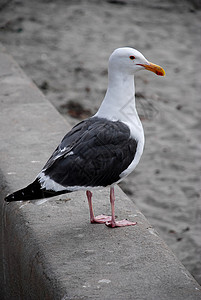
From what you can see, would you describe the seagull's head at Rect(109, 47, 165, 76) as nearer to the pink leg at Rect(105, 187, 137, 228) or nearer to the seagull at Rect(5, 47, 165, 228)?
the seagull at Rect(5, 47, 165, 228)

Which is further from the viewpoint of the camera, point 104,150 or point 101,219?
point 101,219

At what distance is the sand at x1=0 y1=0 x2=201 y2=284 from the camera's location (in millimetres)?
4918

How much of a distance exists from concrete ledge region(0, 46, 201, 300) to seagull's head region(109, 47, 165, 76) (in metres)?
0.82

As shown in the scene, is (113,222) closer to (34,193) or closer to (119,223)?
(119,223)

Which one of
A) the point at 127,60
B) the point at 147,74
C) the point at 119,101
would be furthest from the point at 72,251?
the point at 147,74

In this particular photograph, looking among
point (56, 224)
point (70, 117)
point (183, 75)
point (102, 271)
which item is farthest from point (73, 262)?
point (183, 75)

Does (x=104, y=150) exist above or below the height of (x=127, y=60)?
below

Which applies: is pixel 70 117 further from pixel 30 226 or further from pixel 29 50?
pixel 30 226

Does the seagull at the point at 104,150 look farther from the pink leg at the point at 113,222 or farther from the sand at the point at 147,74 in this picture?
the sand at the point at 147,74

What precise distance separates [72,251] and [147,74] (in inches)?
186

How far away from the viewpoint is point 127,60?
3.17m

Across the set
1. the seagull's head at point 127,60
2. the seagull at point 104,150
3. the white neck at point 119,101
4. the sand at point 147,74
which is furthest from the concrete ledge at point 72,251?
the sand at point 147,74

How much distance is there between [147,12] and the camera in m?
9.30

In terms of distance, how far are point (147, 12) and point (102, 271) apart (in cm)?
713
